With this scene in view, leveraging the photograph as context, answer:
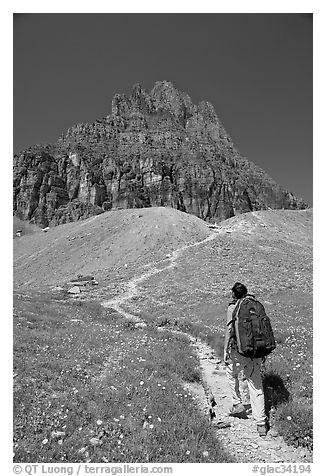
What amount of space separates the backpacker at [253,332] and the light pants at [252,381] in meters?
0.59

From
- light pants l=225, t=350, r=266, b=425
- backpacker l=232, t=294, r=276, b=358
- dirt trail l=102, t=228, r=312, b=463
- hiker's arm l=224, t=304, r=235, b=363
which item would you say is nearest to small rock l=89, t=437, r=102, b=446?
dirt trail l=102, t=228, r=312, b=463

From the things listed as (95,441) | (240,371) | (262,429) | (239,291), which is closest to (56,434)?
(95,441)

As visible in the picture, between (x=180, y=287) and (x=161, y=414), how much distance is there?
3306 cm

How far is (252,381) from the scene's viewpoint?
8.80m

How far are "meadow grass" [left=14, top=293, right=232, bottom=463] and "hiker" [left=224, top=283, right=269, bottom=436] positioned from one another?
125 centimetres

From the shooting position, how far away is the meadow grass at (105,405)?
650 cm

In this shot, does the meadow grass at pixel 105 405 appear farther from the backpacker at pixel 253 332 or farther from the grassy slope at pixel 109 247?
the grassy slope at pixel 109 247

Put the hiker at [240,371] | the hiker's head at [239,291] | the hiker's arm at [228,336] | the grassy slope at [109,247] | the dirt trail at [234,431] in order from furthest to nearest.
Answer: the grassy slope at [109,247] → the hiker's arm at [228,336] → the hiker's head at [239,291] → the hiker at [240,371] → the dirt trail at [234,431]

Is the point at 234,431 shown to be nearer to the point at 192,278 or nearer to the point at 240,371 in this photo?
the point at 240,371

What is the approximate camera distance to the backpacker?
27.1ft

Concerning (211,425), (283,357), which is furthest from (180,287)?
(211,425)

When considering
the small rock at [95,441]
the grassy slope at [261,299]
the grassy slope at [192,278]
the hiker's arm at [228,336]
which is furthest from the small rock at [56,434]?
the grassy slope at [261,299]
